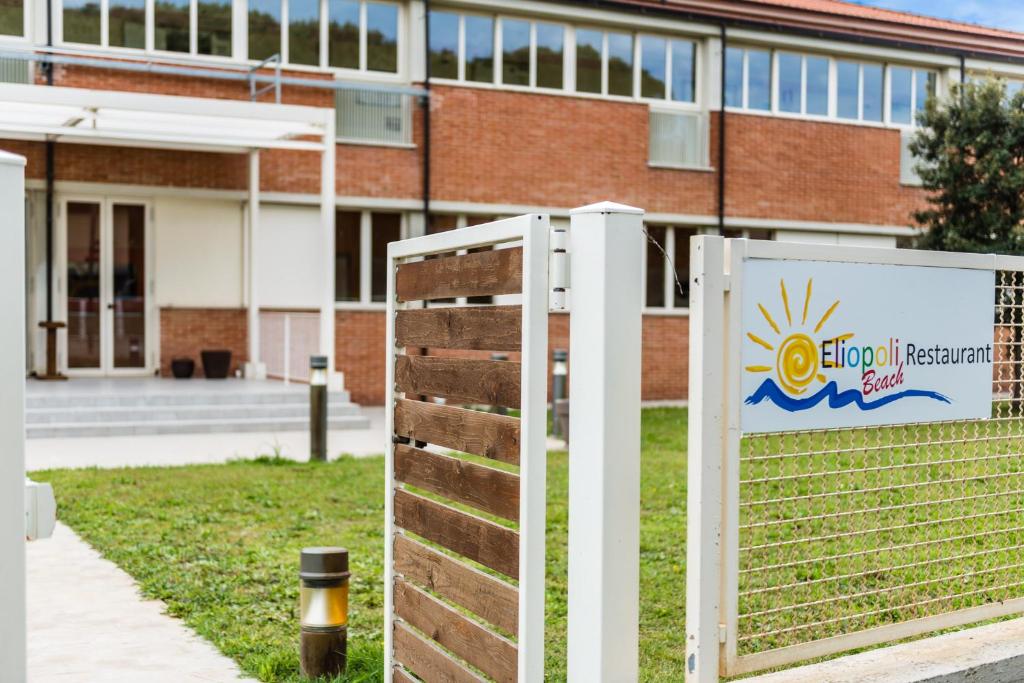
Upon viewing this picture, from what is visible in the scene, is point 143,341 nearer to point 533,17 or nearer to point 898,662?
point 533,17

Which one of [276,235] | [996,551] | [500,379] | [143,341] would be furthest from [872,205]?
[500,379]

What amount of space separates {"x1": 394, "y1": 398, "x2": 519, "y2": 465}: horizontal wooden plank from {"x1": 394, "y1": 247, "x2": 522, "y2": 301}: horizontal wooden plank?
37 centimetres

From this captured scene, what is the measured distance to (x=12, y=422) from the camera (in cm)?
282

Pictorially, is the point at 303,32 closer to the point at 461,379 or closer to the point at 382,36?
the point at 382,36

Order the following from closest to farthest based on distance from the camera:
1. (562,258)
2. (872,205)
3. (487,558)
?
(562,258) → (487,558) → (872,205)

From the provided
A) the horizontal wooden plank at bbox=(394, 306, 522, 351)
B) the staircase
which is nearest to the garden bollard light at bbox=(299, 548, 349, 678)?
the horizontal wooden plank at bbox=(394, 306, 522, 351)

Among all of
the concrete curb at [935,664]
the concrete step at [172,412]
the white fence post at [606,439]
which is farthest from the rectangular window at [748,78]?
the white fence post at [606,439]

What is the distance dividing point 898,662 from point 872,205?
21.0 meters

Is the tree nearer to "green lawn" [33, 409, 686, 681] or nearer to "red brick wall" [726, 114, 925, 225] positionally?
"red brick wall" [726, 114, 925, 225]

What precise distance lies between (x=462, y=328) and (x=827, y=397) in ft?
3.88

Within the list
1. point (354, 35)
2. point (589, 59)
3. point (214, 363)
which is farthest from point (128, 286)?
point (589, 59)

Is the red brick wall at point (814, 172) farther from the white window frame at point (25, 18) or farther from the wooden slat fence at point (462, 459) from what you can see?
the wooden slat fence at point (462, 459)

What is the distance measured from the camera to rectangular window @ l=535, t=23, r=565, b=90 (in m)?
21.4

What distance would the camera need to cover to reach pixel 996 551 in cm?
485
